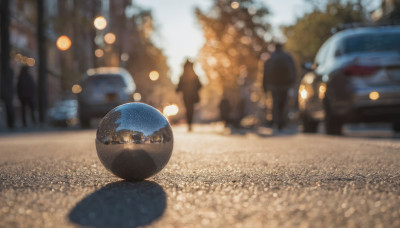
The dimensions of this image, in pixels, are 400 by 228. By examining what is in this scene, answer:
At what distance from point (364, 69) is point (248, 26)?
47105mm

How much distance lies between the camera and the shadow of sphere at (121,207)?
2.37m

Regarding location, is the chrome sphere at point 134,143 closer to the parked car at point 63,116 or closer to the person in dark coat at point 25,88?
the person in dark coat at point 25,88

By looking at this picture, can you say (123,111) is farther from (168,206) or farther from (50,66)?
(50,66)

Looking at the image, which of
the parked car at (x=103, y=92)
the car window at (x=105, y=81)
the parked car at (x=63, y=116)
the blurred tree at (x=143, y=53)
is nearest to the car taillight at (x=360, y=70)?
the parked car at (x=103, y=92)

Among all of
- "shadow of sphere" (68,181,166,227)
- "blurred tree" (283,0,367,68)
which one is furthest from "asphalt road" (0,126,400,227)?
"blurred tree" (283,0,367,68)

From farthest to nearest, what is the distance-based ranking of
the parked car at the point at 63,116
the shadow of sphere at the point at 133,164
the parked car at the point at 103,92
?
1. the parked car at the point at 63,116
2. the parked car at the point at 103,92
3. the shadow of sphere at the point at 133,164

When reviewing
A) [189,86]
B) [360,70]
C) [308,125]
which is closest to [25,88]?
[189,86]

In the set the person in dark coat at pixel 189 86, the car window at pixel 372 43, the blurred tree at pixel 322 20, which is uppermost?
the blurred tree at pixel 322 20

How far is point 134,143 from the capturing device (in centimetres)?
351

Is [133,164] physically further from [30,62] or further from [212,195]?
[30,62]

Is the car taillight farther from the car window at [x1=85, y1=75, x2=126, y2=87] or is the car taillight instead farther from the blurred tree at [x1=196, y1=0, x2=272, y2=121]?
the blurred tree at [x1=196, y1=0, x2=272, y2=121]

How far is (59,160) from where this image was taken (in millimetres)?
5680

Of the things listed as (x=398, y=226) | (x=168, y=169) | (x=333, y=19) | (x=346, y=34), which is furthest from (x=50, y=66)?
(x=398, y=226)

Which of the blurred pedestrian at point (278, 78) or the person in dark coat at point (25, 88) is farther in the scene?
the person in dark coat at point (25, 88)
